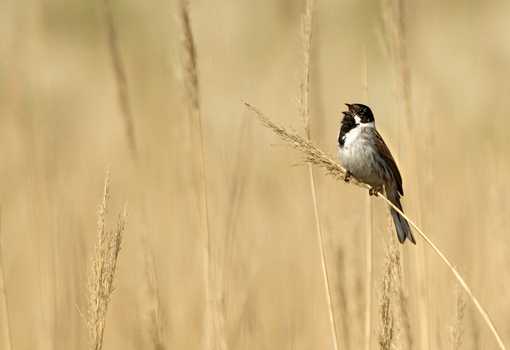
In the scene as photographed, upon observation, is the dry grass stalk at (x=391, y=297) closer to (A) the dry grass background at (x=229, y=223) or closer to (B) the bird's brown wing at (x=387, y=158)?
(A) the dry grass background at (x=229, y=223)

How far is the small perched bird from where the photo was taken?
131 inches

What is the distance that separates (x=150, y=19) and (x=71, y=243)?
39.1 feet

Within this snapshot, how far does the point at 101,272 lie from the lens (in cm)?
163

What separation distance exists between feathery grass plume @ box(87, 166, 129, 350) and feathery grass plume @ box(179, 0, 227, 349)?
55 centimetres

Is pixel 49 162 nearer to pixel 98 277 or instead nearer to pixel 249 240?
pixel 249 240

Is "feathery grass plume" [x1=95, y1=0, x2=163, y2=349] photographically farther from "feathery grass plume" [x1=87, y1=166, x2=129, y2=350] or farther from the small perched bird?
the small perched bird

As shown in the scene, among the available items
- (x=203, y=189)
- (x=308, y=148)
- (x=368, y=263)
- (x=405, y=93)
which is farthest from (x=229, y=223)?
(x=405, y=93)

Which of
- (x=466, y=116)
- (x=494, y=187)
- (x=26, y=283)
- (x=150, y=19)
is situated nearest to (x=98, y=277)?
(x=494, y=187)

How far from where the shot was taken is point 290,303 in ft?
12.9

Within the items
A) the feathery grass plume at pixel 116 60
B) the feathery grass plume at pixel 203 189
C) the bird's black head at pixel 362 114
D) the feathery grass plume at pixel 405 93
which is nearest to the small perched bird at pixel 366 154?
the bird's black head at pixel 362 114

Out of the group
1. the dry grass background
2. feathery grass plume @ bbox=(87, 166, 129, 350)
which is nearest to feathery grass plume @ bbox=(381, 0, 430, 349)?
the dry grass background

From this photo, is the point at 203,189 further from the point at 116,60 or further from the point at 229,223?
the point at 116,60

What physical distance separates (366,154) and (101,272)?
2.01 meters

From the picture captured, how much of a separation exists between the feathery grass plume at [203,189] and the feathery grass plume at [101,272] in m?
0.55
